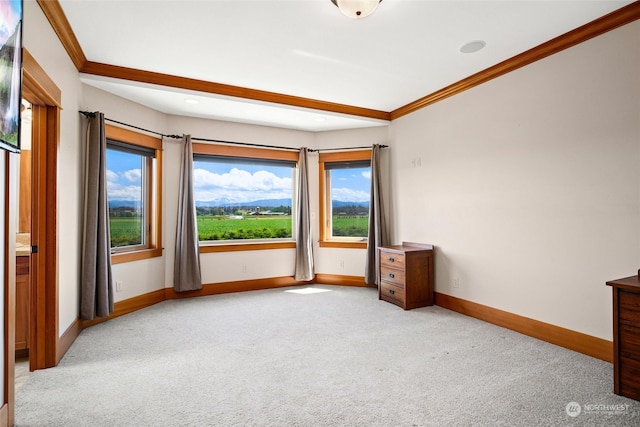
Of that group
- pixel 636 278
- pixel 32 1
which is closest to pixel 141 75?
pixel 32 1

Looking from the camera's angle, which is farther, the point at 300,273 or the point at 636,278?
the point at 300,273

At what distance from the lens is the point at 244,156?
5.11 meters

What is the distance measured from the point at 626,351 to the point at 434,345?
1.30m

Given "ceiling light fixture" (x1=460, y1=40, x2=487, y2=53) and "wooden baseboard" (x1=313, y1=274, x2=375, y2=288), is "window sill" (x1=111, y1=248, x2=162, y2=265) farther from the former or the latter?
"ceiling light fixture" (x1=460, y1=40, x2=487, y2=53)

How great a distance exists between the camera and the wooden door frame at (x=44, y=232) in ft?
8.45

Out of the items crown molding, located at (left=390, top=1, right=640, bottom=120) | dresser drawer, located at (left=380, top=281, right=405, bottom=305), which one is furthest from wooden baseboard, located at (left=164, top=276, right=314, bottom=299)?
crown molding, located at (left=390, top=1, right=640, bottom=120)

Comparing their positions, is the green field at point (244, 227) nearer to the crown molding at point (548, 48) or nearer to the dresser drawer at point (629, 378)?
the crown molding at point (548, 48)

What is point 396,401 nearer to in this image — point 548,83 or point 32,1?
point 548,83

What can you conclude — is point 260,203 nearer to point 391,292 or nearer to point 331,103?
point 331,103

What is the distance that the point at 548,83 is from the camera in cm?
301

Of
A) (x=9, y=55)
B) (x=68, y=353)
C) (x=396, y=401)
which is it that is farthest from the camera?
(x=68, y=353)

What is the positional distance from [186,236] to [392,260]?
282 cm

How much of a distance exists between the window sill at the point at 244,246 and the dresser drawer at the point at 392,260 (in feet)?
5.18

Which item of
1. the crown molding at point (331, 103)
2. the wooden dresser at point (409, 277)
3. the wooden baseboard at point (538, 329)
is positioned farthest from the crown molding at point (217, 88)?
the wooden baseboard at point (538, 329)
